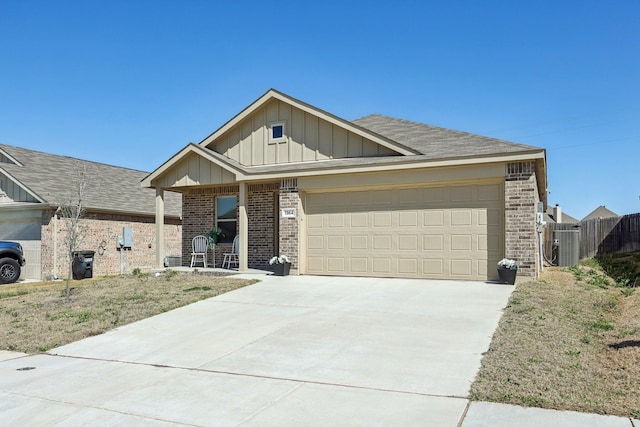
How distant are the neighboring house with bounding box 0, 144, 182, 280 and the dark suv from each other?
2.56 feet

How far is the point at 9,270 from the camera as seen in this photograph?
17953 millimetres

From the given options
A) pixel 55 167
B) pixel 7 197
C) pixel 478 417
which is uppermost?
pixel 55 167

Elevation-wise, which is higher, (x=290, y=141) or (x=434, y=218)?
(x=290, y=141)

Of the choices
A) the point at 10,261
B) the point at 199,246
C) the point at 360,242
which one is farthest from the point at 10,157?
the point at 360,242

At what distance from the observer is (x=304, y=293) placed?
1091 centimetres

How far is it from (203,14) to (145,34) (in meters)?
2.53

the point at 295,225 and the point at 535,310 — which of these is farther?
the point at 295,225

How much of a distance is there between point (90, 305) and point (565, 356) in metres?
9.13

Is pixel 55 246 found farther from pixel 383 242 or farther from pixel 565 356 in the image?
pixel 565 356

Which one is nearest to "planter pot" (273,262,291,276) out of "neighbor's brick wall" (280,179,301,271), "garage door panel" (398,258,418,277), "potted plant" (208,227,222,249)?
"neighbor's brick wall" (280,179,301,271)

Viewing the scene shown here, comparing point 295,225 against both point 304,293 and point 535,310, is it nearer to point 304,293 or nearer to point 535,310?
point 304,293

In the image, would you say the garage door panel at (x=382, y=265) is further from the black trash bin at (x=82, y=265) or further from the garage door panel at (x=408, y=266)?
the black trash bin at (x=82, y=265)

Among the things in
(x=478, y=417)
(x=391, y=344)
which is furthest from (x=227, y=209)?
(x=478, y=417)

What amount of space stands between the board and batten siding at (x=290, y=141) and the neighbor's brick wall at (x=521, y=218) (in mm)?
3739
